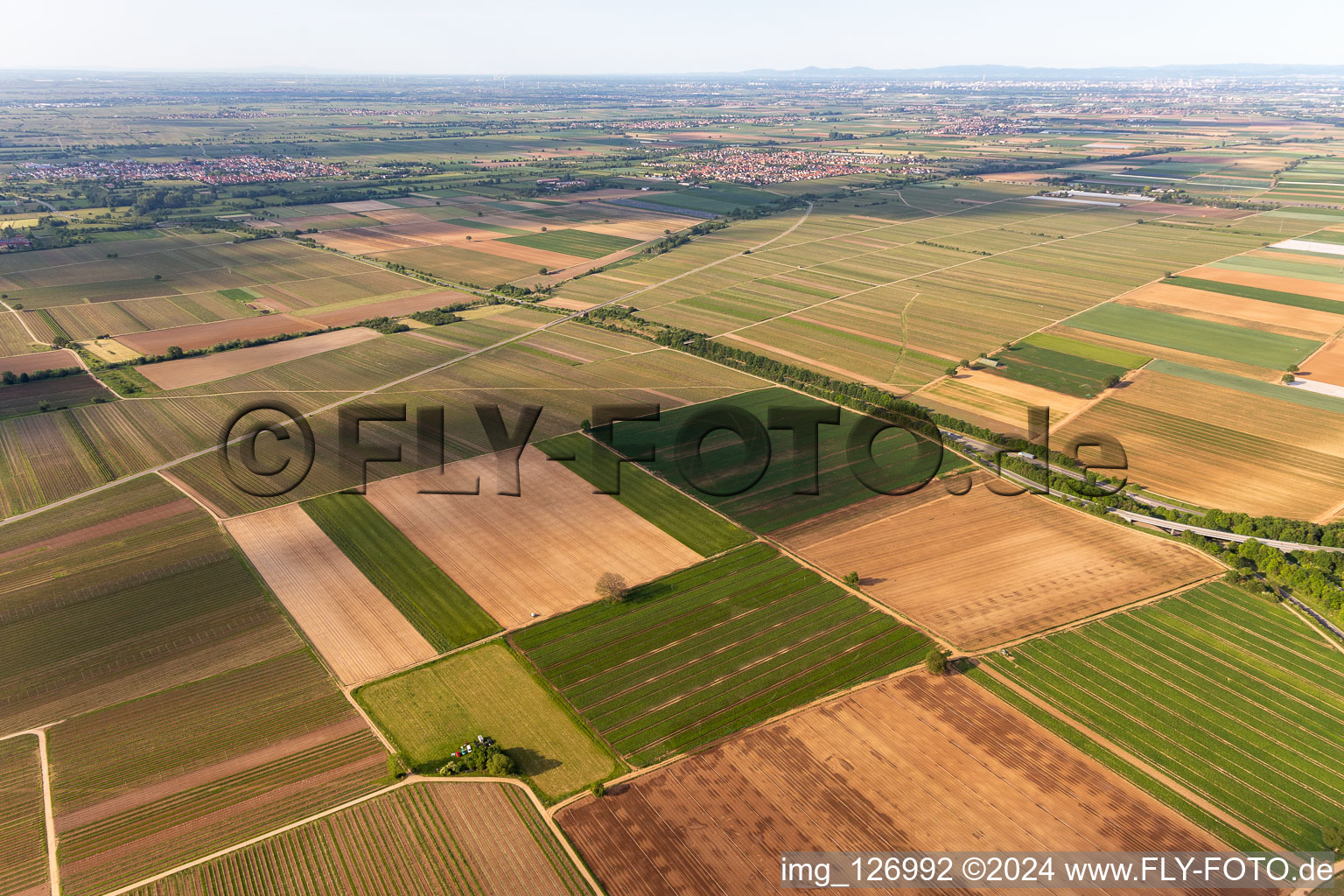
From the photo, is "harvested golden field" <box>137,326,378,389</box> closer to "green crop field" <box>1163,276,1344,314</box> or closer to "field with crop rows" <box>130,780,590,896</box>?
"field with crop rows" <box>130,780,590,896</box>

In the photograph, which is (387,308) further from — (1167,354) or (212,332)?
(1167,354)

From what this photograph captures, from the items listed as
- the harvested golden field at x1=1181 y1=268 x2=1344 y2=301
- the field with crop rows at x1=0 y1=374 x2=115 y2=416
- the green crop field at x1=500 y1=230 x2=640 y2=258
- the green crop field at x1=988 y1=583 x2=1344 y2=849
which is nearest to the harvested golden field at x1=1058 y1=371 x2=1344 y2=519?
the green crop field at x1=988 y1=583 x2=1344 y2=849

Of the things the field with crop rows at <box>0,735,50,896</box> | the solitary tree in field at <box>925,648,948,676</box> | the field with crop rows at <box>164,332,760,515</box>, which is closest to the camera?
the field with crop rows at <box>0,735,50,896</box>

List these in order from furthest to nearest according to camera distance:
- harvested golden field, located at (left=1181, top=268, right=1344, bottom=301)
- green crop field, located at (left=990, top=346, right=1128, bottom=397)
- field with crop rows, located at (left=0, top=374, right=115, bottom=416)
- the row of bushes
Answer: harvested golden field, located at (left=1181, top=268, right=1344, bottom=301) < green crop field, located at (left=990, top=346, right=1128, bottom=397) < the row of bushes < field with crop rows, located at (left=0, top=374, right=115, bottom=416)

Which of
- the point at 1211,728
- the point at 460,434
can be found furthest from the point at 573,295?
the point at 1211,728

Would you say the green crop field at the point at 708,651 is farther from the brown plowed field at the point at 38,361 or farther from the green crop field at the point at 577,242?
the green crop field at the point at 577,242

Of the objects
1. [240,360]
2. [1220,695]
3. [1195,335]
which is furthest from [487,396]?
[1195,335]

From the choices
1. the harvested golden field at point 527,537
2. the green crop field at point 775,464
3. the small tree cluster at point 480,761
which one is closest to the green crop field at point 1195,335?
the green crop field at point 775,464
